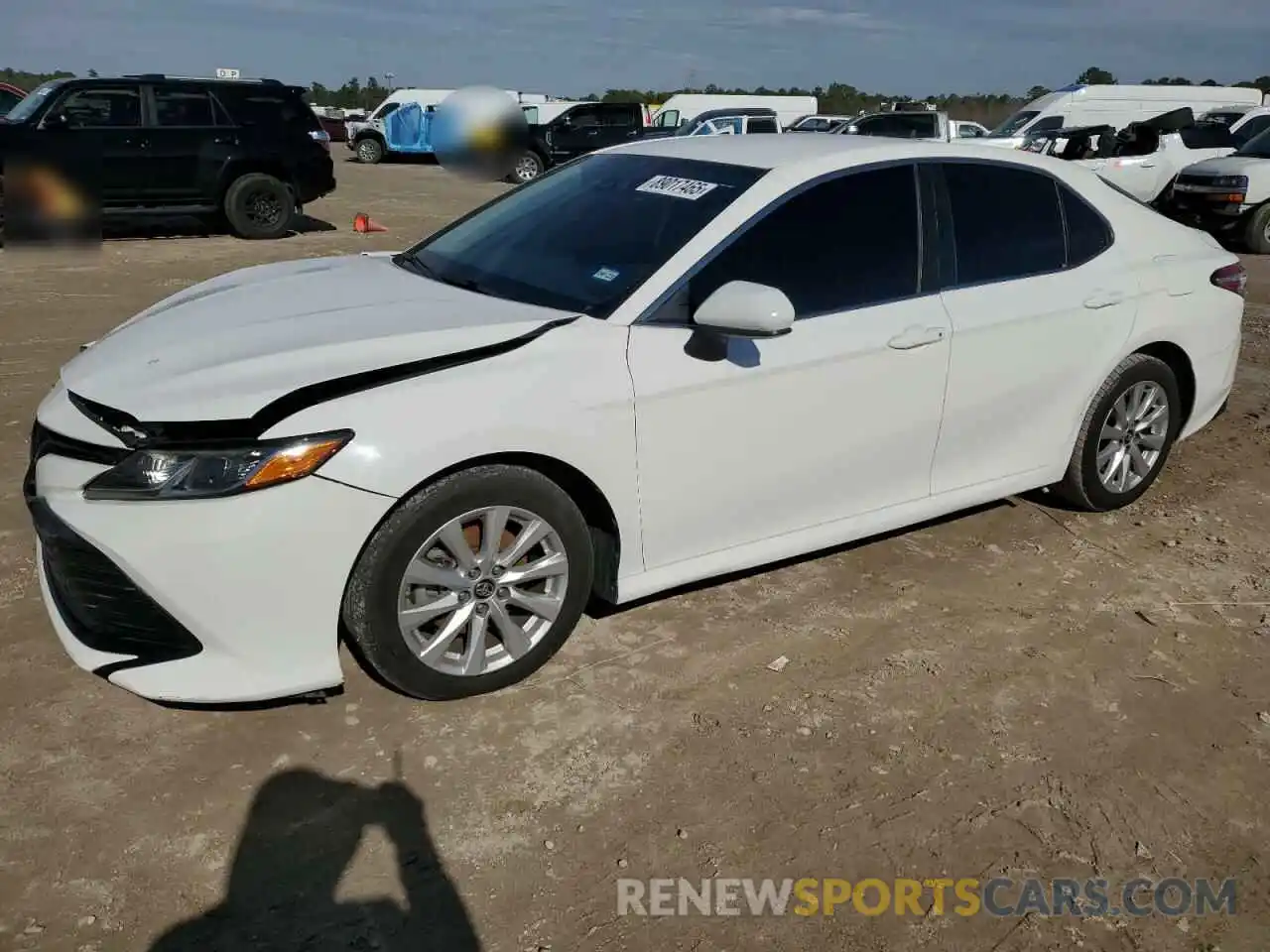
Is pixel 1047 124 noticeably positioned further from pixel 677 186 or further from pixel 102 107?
pixel 677 186

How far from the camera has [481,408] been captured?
294cm

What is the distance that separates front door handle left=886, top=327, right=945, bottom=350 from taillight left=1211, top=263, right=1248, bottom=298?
189 centimetres

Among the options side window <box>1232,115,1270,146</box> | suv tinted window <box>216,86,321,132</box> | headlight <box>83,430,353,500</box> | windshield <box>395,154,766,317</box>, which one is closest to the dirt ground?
headlight <box>83,430,353,500</box>

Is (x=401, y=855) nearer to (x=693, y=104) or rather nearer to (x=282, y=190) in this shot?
(x=282, y=190)

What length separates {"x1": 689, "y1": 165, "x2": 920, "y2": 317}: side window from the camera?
11.3 feet

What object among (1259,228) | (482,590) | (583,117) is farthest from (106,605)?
(583,117)

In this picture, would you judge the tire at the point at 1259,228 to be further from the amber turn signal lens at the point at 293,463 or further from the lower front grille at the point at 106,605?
the lower front grille at the point at 106,605

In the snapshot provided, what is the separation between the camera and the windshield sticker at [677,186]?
3.64 metres

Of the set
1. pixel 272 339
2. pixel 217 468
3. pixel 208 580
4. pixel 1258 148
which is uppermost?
pixel 1258 148

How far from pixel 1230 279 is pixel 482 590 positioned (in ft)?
12.8

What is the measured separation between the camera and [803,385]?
350 centimetres

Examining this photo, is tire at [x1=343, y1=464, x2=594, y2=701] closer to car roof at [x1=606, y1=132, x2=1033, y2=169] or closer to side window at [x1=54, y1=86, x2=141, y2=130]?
car roof at [x1=606, y1=132, x2=1033, y2=169]

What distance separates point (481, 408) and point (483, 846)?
117 centimetres

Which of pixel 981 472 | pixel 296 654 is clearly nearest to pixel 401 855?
pixel 296 654
